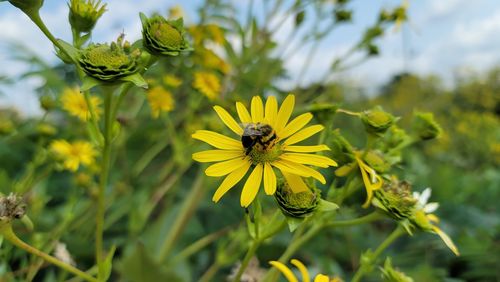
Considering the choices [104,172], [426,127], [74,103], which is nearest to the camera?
[104,172]

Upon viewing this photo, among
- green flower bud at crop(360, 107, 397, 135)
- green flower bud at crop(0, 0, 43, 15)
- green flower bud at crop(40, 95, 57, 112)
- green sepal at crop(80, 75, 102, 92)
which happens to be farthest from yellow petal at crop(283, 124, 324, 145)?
green flower bud at crop(40, 95, 57, 112)

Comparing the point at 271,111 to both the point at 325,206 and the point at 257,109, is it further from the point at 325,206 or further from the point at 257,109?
the point at 325,206

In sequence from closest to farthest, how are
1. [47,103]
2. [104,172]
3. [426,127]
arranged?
[104,172] → [426,127] → [47,103]

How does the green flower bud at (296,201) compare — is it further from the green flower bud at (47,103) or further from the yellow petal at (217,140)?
the green flower bud at (47,103)

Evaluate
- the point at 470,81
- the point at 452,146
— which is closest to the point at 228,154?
the point at 452,146

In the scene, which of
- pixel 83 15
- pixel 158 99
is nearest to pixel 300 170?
pixel 83 15

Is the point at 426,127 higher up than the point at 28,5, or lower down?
lower down

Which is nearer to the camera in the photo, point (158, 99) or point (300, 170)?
point (300, 170)

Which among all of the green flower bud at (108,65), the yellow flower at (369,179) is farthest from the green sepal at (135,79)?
the yellow flower at (369,179)

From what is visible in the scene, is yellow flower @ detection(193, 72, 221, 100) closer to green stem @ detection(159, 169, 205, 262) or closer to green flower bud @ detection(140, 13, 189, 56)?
green stem @ detection(159, 169, 205, 262)
